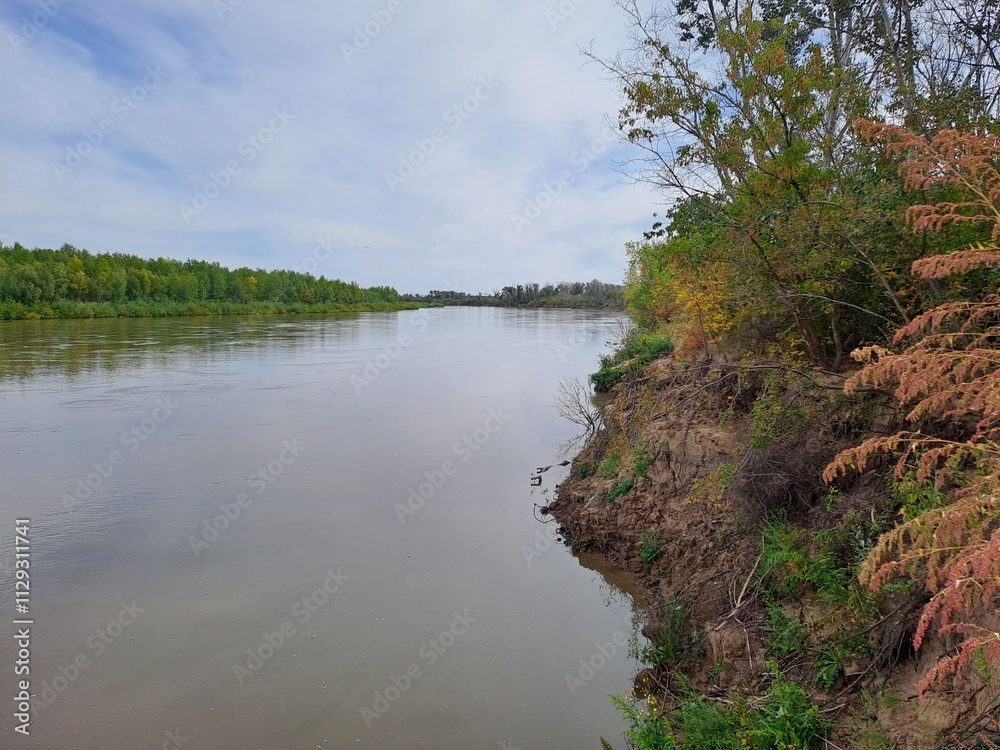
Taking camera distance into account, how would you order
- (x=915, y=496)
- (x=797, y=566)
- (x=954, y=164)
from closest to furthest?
(x=954, y=164) < (x=915, y=496) < (x=797, y=566)

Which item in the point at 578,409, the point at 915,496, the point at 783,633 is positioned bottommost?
the point at 783,633

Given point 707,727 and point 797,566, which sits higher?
point 797,566

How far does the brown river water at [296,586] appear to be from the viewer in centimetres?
508

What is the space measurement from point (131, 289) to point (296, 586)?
6566 centimetres

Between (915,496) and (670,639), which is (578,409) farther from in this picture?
(915,496)

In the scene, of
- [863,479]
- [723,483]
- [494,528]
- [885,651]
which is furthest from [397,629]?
[863,479]

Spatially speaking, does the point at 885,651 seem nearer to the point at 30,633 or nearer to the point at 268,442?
the point at 30,633

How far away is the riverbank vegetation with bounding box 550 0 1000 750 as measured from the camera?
312 cm

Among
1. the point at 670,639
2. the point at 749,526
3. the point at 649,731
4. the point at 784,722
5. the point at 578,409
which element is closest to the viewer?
the point at 784,722

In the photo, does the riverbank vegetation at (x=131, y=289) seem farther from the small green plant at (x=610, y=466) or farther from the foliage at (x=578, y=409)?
the small green plant at (x=610, y=466)

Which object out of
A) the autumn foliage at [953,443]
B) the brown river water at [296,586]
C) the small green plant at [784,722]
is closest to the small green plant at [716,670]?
the small green plant at [784,722]

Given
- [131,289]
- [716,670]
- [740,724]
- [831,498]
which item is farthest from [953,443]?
[131,289]

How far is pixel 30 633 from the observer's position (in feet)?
20.1

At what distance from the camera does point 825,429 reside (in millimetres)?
6012
